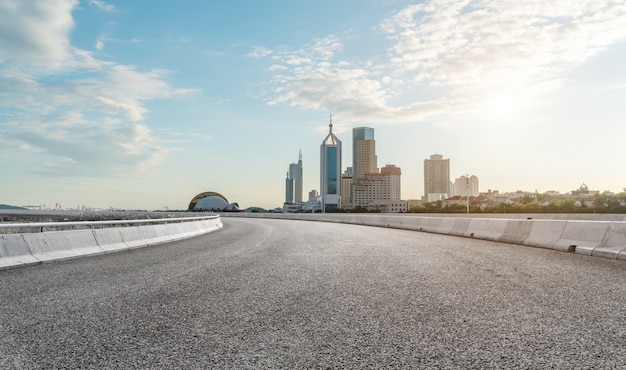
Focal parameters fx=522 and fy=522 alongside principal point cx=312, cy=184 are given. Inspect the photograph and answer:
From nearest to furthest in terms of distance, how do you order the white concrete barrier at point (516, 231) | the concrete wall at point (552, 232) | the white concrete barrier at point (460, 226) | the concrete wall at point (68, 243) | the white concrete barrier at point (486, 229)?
the concrete wall at point (68, 243), the concrete wall at point (552, 232), the white concrete barrier at point (516, 231), the white concrete barrier at point (486, 229), the white concrete barrier at point (460, 226)

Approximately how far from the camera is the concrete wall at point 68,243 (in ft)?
38.3

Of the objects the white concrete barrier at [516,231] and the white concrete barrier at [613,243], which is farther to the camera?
the white concrete barrier at [516,231]

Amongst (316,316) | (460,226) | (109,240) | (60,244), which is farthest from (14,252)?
(460,226)

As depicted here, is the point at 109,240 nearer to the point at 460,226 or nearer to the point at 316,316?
the point at 316,316

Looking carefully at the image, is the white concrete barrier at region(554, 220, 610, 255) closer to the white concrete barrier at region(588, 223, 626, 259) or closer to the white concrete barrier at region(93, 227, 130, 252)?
the white concrete barrier at region(588, 223, 626, 259)

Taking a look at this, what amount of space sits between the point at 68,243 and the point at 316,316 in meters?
9.90

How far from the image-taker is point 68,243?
13.6 m

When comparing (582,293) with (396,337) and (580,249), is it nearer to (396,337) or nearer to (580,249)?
(396,337)

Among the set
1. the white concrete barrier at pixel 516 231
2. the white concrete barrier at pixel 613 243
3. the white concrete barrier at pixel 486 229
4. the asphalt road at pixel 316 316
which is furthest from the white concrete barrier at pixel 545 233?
the asphalt road at pixel 316 316

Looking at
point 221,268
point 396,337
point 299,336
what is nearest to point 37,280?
point 221,268

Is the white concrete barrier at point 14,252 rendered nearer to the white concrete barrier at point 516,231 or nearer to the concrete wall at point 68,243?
the concrete wall at point 68,243

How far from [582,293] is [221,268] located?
263 inches

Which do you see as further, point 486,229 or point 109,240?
point 486,229

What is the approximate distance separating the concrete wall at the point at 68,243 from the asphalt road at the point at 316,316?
0.87m
